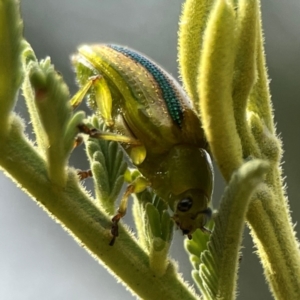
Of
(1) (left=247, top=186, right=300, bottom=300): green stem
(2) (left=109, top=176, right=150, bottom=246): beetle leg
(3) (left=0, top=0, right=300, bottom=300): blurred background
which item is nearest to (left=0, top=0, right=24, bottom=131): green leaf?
(2) (left=109, top=176, right=150, bottom=246): beetle leg

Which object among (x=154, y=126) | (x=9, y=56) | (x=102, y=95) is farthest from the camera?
(x=102, y=95)

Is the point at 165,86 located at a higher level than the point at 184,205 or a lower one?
higher

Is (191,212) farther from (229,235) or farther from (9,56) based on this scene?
(9,56)

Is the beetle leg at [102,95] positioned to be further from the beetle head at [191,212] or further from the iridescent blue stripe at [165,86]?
the beetle head at [191,212]

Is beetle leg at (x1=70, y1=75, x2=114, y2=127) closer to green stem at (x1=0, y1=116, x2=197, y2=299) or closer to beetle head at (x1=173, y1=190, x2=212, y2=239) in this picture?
beetle head at (x1=173, y1=190, x2=212, y2=239)

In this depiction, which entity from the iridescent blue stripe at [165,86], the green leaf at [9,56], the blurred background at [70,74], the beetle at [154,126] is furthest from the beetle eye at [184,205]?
the blurred background at [70,74]

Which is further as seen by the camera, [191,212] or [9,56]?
[191,212]

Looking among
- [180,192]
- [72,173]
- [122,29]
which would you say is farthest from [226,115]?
[122,29]

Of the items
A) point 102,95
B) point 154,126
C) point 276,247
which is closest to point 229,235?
point 276,247
